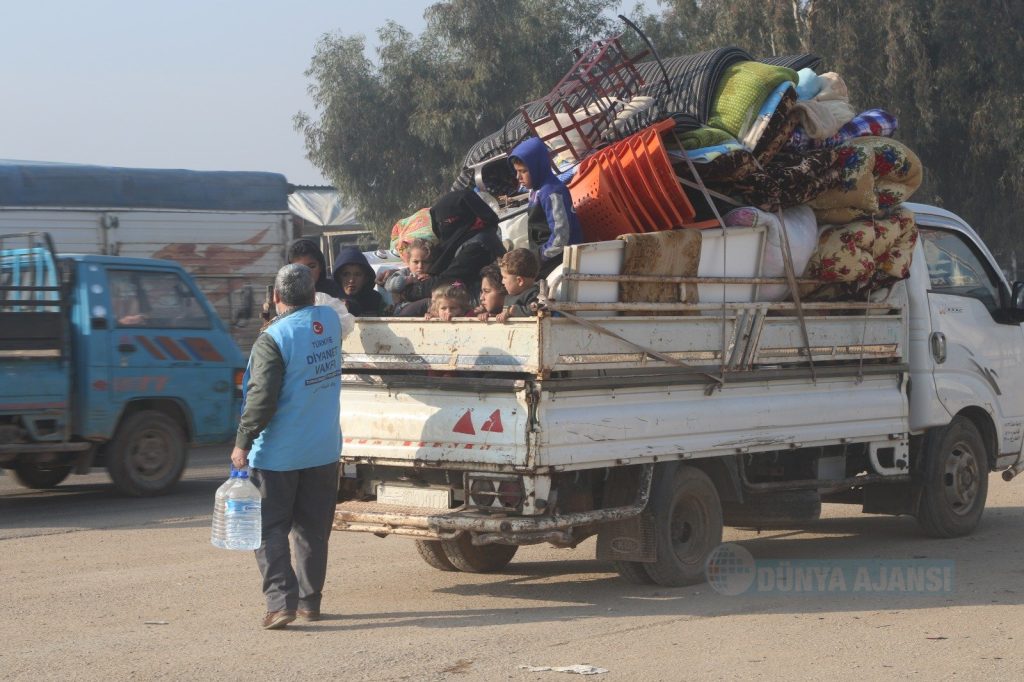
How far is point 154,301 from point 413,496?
18.1 feet

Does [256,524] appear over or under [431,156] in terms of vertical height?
under

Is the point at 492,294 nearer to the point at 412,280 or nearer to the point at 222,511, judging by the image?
the point at 412,280

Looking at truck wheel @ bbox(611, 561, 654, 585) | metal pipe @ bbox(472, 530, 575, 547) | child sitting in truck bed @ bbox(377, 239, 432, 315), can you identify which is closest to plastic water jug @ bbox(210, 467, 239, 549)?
metal pipe @ bbox(472, 530, 575, 547)

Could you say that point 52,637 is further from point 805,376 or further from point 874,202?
point 874,202

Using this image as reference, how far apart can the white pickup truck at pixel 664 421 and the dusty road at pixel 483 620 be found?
39 centimetres

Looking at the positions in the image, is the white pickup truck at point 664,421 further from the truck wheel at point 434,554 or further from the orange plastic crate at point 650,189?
the orange plastic crate at point 650,189

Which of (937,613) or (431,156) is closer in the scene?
(937,613)

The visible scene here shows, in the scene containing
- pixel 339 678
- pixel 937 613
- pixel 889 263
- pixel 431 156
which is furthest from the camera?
pixel 431 156

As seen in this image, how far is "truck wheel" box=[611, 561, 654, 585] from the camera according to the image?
724cm

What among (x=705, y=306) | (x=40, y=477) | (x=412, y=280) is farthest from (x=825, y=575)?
(x=40, y=477)

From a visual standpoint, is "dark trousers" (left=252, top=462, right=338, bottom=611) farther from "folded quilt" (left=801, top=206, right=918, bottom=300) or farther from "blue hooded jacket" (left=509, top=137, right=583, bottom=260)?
"folded quilt" (left=801, top=206, right=918, bottom=300)

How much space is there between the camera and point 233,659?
19.0 ft

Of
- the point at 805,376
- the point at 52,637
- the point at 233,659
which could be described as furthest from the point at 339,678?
the point at 805,376

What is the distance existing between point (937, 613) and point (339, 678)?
3.10 m
